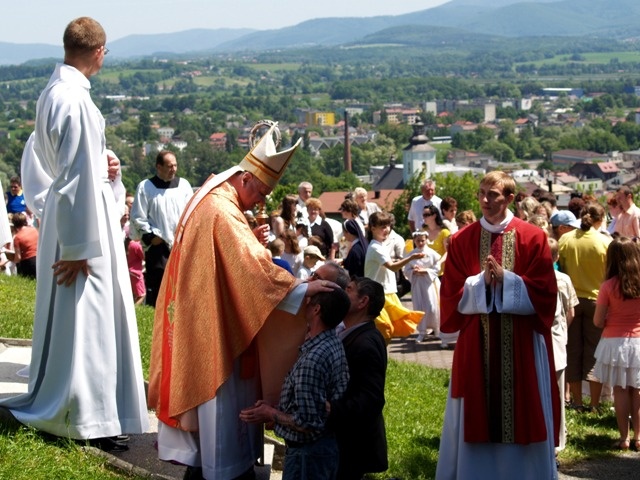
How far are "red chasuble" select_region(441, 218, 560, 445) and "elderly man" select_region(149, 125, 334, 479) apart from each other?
126 cm

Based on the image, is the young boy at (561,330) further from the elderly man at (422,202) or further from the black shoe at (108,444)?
the elderly man at (422,202)

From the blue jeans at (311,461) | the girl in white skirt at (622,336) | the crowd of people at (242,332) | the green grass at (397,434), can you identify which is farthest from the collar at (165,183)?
the blue jeans at (311,461)

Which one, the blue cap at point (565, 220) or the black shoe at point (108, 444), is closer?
the black shoe at point (108, 444)

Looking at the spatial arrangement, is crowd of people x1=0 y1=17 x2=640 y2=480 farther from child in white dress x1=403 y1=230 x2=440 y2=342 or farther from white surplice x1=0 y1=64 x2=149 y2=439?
child in white dress x1=403 y1=230 x2=440 y2=342

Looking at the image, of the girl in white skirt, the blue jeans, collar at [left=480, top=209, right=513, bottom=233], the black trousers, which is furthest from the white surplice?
the black trousers

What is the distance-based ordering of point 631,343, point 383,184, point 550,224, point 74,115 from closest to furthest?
point 74,115, point 631,343, point 550,224, point 383,184

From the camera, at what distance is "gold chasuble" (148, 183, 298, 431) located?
195 inches

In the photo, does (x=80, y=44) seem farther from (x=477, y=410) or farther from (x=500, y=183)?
(x=477, y=410)

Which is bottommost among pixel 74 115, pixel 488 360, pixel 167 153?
pixel 488 360

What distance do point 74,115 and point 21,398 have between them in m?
1.53

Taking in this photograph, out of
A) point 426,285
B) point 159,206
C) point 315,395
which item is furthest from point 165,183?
point 315,395

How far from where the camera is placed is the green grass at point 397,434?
5121mm

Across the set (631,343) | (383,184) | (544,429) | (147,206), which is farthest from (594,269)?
(383,184)

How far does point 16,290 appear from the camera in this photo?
35.2ft
